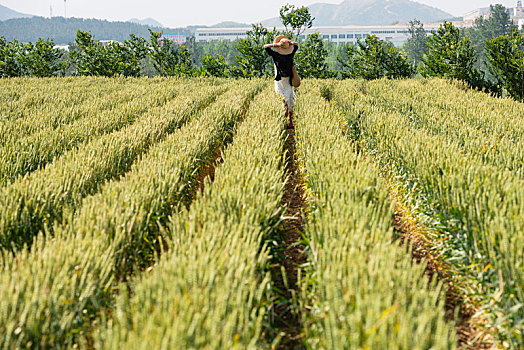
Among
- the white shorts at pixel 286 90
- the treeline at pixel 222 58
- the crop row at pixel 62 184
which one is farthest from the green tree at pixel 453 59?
the crop row at pixel 62 184

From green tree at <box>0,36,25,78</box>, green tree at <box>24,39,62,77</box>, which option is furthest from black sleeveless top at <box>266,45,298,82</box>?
green tree at <box>0,36,25,78</box>

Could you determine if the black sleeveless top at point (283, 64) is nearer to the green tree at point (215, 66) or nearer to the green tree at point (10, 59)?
the green tree at point (215, 66)

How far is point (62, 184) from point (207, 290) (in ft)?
6.36

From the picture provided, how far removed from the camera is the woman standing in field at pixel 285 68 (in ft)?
20.6

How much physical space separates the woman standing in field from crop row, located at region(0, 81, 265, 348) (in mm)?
3502

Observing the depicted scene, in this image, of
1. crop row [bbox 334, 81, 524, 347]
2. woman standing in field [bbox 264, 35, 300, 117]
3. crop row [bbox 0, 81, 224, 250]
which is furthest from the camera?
woman standing in field [bbox 264, 35, 300, 117]

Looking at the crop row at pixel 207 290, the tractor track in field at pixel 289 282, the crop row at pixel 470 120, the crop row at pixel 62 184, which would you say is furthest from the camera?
the crop row at pixel 470 120

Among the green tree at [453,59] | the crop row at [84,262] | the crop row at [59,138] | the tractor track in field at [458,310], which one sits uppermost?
the green tree at [453,59]

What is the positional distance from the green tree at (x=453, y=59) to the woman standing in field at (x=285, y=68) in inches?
319

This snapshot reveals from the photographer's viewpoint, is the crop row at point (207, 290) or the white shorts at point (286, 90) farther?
the white shorts at point (286, 90)

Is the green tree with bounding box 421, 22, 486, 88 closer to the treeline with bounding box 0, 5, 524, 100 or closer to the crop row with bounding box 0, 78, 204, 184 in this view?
the treeline with bounding box 0, 5, 524, 100

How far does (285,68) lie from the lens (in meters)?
6.37

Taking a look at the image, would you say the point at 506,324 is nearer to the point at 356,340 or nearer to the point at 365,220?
the point at 365,220

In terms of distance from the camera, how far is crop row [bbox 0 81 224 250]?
7.87ft
